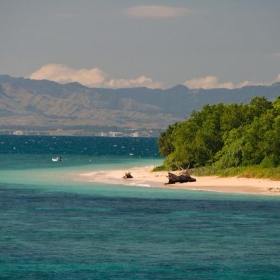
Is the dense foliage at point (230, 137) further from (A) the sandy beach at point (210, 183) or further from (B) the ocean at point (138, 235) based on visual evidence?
(B) the ocean at point (138, 235)

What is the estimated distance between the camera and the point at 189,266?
54656mm

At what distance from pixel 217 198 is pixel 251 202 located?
5819mm

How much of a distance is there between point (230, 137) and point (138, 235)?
217 ft

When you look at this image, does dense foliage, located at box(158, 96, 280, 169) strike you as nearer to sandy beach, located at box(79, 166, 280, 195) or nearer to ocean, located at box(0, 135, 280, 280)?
sandy beach, located at box(79, 166, 280, 195)

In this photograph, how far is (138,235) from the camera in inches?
2645

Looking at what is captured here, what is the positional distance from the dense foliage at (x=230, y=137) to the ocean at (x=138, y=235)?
18.2m

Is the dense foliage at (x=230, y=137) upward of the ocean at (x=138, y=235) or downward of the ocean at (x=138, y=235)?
upward

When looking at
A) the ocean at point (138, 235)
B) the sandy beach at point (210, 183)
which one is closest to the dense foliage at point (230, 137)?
the sandy beach at point (210, 183)

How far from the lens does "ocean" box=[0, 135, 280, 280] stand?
53.8 metres

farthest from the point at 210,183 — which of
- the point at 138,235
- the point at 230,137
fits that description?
the point at 138,235

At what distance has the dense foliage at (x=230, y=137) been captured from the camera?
118 meters

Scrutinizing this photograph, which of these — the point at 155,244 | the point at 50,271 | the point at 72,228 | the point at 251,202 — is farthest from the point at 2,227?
the point at 251,202

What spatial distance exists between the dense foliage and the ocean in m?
18.2

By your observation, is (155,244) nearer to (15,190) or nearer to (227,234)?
(227,234)
